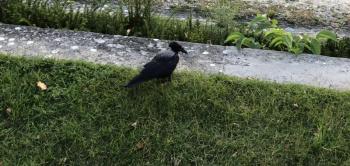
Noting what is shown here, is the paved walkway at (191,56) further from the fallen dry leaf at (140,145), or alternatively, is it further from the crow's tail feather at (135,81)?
the fallen dry leaf at (140,145)

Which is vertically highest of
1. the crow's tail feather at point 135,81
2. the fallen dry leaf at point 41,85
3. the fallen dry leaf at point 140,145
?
the crow's tail feather at point 135,81

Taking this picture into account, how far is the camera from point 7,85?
5.14 metres

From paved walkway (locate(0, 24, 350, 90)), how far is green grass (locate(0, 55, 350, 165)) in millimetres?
268

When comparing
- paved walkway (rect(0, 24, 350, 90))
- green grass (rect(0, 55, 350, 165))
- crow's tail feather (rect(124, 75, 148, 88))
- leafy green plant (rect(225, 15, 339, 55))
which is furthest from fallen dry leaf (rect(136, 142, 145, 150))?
leafy green plant (rect(225, 15, 339, 55))

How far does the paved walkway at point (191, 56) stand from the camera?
18.2 ft

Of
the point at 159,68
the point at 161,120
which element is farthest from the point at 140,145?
the point at 159,68

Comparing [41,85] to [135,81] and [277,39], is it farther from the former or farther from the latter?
[277,39]

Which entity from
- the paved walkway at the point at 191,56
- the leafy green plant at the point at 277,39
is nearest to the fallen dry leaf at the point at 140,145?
the paved walkway at the point at 191,56

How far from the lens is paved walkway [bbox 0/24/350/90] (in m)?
5.54

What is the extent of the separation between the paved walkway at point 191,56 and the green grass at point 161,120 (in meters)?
0.27

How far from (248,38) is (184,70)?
1.00 m

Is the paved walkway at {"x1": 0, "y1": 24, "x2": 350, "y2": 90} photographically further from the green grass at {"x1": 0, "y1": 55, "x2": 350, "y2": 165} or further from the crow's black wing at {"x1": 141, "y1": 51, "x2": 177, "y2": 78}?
the crow's black wing at {"x1": 141, "y1": 51, "x2": 177, "y2": 78}

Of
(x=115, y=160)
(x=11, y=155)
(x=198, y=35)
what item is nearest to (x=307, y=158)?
(x=115, y=160)

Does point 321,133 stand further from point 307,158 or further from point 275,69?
point 275,69
